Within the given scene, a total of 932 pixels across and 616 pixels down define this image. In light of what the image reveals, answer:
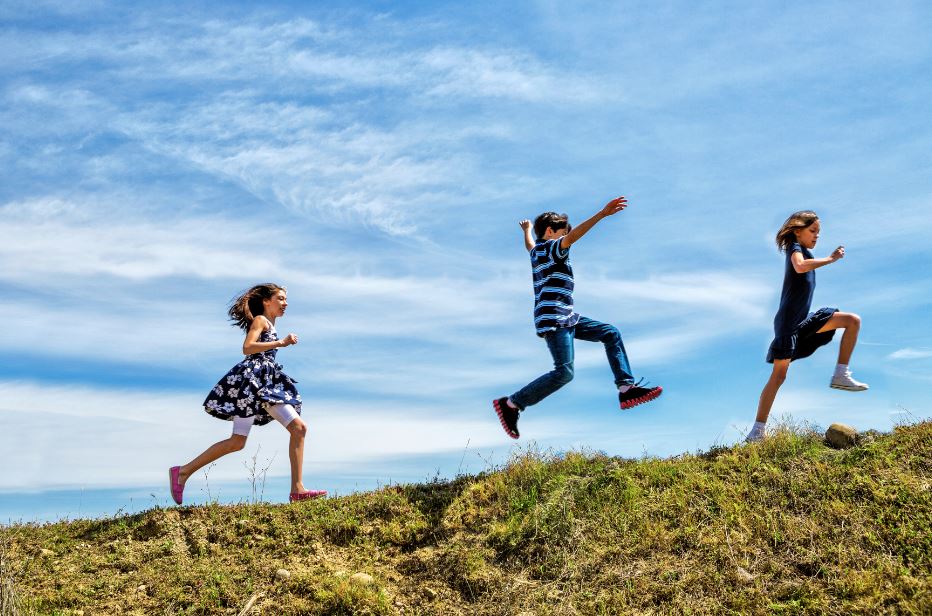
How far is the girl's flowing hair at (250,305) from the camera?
10.5 m

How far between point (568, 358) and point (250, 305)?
4.28 meters

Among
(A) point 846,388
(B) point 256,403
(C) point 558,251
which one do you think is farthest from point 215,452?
(A) point 846,388

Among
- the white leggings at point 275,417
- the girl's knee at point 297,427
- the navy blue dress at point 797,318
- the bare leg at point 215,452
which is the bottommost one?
the bare leg at point 215,452

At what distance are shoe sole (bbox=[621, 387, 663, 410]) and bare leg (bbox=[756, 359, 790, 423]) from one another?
1866 millimetres

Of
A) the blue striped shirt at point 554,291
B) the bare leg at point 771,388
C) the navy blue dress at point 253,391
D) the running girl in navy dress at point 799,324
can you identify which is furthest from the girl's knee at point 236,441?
the bare leg at point 771,388

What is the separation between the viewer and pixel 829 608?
685 centimetres

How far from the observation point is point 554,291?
9.61 meters

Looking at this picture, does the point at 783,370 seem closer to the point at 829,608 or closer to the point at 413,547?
the point at 829,608

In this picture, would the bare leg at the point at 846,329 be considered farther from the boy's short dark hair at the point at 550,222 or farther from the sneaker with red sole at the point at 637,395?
the boy's short dark hair at the point at 550,222

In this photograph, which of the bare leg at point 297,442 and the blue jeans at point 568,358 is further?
the bare leg at point 297,442

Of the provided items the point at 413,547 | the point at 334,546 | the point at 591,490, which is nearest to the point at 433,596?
the point at 413,547

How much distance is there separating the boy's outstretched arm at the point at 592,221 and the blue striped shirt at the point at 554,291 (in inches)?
8.9

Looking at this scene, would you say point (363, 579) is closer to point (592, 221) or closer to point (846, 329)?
point (592, 221)

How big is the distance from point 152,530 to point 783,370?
8.22m
